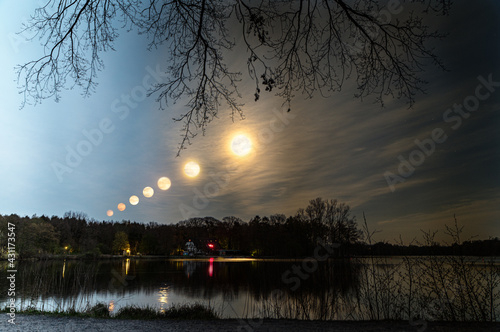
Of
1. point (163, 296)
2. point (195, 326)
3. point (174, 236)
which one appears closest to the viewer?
point (195, 326)

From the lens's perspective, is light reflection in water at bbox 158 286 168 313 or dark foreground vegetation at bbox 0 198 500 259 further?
dark foreground vegetation at bbox 0 198 500 259

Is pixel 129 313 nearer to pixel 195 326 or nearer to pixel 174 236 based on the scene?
pixel 195 326

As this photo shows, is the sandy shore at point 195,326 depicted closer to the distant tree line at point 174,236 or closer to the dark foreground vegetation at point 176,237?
the dark foreground vegetation at point 176,237

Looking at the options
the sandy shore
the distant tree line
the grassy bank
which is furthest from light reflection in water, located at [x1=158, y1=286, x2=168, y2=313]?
the distant tree line

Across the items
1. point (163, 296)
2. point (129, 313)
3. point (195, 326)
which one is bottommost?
point (163, 296)

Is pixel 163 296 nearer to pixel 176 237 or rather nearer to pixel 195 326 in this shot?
pixel 195 326

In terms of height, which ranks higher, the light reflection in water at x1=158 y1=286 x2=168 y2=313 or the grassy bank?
the grassy bank

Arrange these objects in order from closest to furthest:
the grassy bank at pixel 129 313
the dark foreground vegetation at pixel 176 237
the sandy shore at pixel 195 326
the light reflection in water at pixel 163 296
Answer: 1. the sandy shore at pixel 195 326
2. the grassy bank at pixel 129 313
3. the light reflection in water at pixel 163 296
4. the dark foreground vegetation at pixel 176 237

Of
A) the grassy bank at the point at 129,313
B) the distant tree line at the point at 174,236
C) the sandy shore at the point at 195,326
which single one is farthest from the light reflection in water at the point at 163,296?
the distant tree line at the point at 174,236

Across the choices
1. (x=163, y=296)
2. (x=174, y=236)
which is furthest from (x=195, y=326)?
(x=174, y=236)

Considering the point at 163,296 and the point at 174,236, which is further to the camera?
the point at 174,236

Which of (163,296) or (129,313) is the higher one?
(129,313)

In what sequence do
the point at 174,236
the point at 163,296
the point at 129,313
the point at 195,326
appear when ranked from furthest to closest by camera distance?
1. the point at 174,236
2. the point at 163,296
3. the point at 129,313
4. the point at 195,326

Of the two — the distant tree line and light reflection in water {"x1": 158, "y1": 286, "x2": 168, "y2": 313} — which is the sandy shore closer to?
light reflection in water {"x1": 158, "y1": 286, "x2": 168, "y2": 313}
